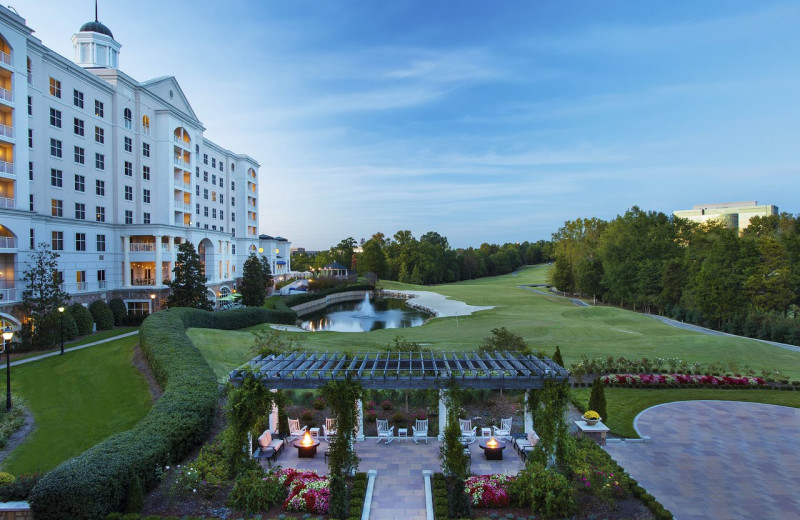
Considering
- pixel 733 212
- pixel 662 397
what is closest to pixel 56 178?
pixel 662 397

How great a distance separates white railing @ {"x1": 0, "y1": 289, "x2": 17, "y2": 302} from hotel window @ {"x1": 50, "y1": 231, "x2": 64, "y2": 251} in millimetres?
4922

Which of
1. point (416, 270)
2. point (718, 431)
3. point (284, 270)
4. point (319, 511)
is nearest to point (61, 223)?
point (319, 511)

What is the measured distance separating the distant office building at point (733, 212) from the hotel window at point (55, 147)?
473 ft

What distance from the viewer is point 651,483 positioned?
11.4 m

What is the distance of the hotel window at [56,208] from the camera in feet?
95.9

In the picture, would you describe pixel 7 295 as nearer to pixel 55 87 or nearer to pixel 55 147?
pixel 55 147

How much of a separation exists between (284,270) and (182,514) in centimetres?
6849

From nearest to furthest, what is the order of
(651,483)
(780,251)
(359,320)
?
(651,483) < (780,251) < (359,320)

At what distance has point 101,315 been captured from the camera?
30.3 meters

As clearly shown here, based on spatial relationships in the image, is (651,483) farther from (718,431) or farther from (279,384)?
(279,384)

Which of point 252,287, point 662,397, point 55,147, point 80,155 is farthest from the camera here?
point 252,287

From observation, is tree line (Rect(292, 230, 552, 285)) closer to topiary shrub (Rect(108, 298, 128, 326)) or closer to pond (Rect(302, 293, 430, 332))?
pond (Rect(302, 293, 430, 332))

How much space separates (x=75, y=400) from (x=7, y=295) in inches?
490

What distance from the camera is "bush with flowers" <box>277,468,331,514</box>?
33.1 ft
